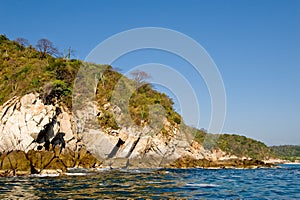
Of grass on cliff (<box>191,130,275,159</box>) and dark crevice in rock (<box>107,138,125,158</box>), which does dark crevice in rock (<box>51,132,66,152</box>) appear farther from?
grass on cliff (<box>191,130,275,159</box>)

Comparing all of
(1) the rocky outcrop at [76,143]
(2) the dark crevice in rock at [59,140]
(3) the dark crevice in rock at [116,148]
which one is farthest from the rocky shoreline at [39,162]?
(3) the dark crevice in rock at [116,148]

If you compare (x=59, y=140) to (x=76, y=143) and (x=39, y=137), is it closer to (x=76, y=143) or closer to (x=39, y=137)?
(x=76, y=143)

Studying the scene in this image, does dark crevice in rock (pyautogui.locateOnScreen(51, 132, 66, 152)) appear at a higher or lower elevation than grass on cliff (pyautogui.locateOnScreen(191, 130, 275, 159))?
lower

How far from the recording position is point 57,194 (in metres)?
20.7

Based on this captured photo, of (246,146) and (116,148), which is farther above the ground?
(246,146)

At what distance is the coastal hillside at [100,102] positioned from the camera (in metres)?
55.1

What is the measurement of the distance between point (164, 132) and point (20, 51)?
39308 mm

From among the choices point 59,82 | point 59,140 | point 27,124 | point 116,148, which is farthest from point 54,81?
point 116,148

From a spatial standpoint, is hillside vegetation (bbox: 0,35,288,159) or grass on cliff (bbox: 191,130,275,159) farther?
grass on cliff (bbox: 191,130,275,159)

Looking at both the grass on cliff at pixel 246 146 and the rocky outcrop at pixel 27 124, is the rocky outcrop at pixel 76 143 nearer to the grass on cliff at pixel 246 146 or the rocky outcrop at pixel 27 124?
the rocky outcrop at pixel 27 124

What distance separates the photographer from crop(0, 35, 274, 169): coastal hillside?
55.1m

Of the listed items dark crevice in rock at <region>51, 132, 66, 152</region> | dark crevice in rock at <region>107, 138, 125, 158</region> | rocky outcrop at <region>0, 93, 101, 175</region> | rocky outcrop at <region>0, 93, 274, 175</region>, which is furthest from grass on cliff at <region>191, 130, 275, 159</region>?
dark crevice in rock at <region>51, 132, 66, 152</region>

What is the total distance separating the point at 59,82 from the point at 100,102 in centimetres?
1190

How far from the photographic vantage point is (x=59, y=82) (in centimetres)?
6088
